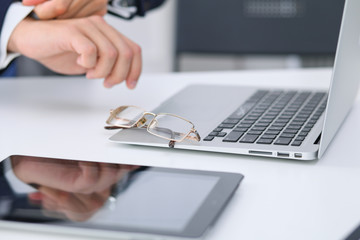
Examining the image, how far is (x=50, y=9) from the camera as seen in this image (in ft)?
3.19

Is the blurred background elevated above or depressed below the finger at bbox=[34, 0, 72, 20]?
below

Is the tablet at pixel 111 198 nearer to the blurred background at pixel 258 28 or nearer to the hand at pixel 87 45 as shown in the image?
the hand at pixel 87 45

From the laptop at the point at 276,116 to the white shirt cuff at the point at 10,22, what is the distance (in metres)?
0.28

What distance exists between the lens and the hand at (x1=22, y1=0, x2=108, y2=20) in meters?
0.97

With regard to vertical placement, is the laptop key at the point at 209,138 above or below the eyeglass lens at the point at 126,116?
above

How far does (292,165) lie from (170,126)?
6.7 inches

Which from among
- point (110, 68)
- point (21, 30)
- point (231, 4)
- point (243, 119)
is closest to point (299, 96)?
point (243, 119)

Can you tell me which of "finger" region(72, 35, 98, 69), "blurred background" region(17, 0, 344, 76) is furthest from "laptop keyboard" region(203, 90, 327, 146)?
"blurred background" region(17, 0, 344, 76)

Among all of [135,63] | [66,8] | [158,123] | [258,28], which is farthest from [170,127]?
[258,28]

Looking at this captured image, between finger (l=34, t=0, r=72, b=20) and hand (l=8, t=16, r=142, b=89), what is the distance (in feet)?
0.06

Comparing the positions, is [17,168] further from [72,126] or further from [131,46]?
[131,46]

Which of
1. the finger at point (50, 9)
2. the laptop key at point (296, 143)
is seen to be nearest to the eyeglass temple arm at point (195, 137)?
the laptop key at point (296, 143)

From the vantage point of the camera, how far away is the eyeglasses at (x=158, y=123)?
73 centimetres

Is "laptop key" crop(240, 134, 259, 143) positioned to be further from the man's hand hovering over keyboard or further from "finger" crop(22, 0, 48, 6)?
"finger" crop(22, 0, 48, 6)
